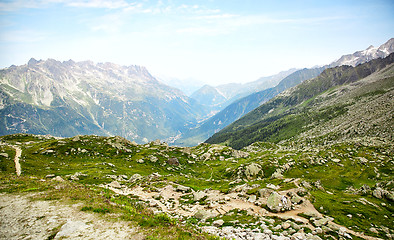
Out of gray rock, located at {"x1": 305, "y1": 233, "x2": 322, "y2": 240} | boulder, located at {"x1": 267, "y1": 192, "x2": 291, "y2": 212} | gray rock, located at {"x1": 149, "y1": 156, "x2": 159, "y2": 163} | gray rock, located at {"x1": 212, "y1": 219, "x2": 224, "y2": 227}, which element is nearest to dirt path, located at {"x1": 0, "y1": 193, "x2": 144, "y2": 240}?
gray rock, located at {"x1": 212, "y1": 219, "x2": 224, "y2": 227}

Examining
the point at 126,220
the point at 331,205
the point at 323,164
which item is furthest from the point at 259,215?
the point at 323,164

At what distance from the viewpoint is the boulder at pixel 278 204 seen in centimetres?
2678

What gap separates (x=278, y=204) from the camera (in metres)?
27.4

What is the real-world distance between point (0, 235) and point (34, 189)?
35.9 feet

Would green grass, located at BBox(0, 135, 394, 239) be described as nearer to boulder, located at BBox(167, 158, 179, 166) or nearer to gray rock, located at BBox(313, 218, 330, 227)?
boulder, located at BBox(167, 158, 179, 166)

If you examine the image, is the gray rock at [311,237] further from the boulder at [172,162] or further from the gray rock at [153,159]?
the gray rock at [153,159]

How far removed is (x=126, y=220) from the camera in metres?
16.8

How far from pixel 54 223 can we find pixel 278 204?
27.1m

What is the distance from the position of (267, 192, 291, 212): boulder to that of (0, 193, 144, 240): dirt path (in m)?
20.3

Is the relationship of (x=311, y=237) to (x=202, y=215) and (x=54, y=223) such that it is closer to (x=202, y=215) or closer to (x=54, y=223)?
(x=202, y=215)

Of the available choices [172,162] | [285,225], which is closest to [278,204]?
[285,225]

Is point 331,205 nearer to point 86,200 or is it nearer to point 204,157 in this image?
point 86,200

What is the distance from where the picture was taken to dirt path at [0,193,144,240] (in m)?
14.4

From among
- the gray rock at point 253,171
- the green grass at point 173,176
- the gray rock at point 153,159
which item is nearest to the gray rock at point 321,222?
the green grass at point 173,176
